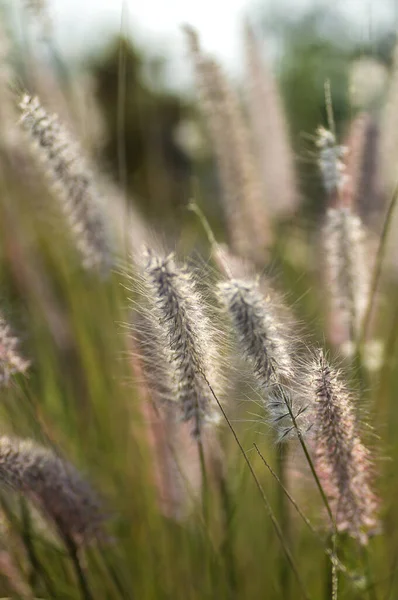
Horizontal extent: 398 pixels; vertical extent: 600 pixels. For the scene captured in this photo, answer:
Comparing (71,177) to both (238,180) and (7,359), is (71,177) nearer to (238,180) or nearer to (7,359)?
(7,359)

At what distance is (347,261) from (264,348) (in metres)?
0.46

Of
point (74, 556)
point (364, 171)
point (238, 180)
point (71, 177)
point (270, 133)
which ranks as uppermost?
point (270, 133)

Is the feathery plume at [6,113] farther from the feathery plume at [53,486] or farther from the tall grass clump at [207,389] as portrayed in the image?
the feathery plume at [53,486]

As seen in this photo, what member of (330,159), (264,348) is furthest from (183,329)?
(330,159)

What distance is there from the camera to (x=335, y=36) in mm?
1992

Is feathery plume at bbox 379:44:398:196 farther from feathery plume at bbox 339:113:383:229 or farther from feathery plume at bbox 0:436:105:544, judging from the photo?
feathery plume at bbox 0:436:105:544

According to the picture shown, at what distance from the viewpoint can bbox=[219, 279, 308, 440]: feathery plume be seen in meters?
0.71

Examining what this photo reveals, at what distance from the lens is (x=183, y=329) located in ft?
2.52

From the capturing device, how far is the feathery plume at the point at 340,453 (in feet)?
2.48

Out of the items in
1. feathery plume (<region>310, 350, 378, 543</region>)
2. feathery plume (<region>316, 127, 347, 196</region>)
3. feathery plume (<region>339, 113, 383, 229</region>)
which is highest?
feathery plume (<region>339, 113, 383, 229</region>)

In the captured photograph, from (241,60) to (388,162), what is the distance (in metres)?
0.59

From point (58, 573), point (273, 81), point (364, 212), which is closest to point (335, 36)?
point (273, 81)

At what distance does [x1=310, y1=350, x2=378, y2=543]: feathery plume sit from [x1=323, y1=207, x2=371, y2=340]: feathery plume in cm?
35

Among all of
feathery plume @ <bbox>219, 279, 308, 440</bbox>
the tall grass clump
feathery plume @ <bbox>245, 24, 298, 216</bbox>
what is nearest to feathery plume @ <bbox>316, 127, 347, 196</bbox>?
the tall grass clump
